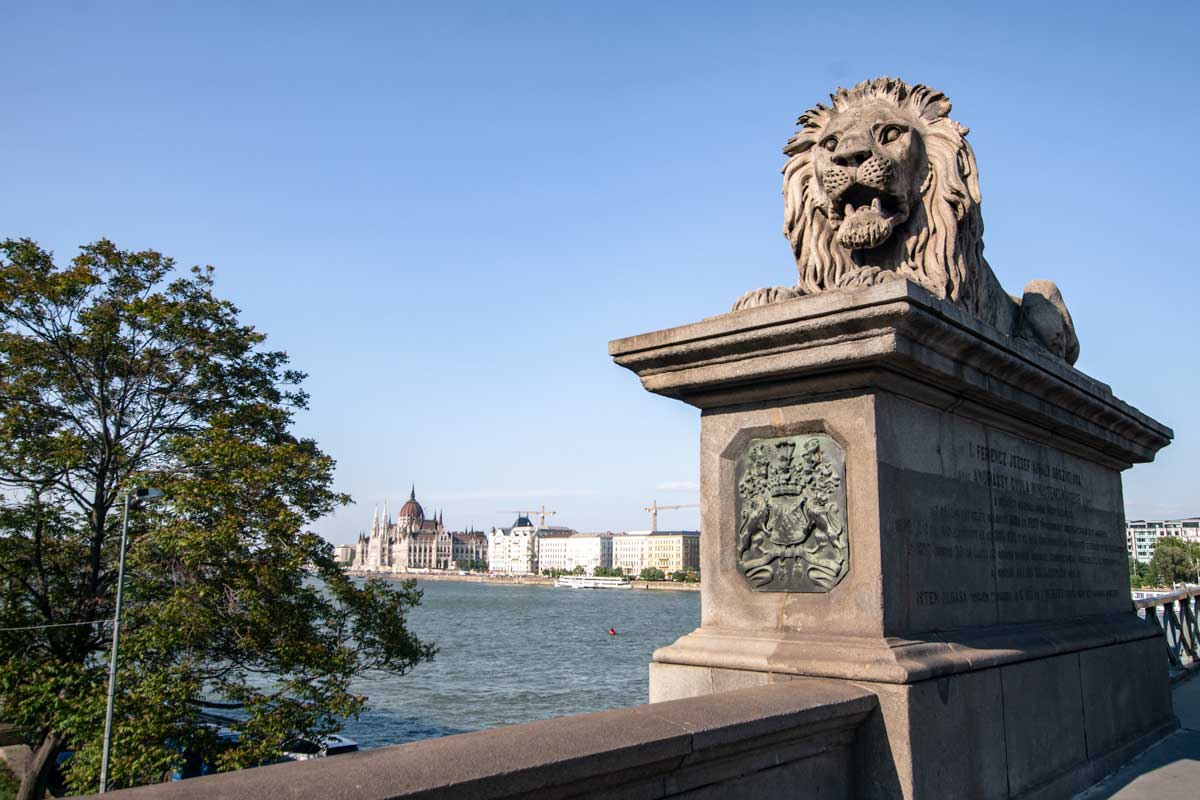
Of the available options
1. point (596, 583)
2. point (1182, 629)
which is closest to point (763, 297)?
point (1182, 629)

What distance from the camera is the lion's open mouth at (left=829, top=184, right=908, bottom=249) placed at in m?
4.96

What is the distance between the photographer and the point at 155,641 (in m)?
16.2

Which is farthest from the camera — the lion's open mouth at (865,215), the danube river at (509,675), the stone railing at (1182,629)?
the danube river at (509,675)

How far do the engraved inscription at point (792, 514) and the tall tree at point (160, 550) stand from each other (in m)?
13.8

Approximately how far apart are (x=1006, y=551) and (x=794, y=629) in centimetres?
158

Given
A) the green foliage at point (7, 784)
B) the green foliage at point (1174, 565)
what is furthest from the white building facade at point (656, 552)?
the green foliage at point (7, 784)

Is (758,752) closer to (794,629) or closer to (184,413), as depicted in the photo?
(794,629)

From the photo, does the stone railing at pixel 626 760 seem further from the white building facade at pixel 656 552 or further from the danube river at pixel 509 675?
the white building facade at pixel 656 552

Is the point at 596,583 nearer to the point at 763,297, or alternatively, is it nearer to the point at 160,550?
the point at 160,550

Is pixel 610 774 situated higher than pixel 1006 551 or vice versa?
pixel 1006 551

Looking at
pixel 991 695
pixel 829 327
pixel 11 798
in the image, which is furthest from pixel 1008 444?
pixel 11 798

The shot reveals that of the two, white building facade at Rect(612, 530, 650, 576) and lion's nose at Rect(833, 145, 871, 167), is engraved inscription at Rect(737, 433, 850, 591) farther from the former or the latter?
white building facade at Rect(612, 530, 650, 576)

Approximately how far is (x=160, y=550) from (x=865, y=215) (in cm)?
1659

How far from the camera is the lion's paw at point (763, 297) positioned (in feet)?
15.2
